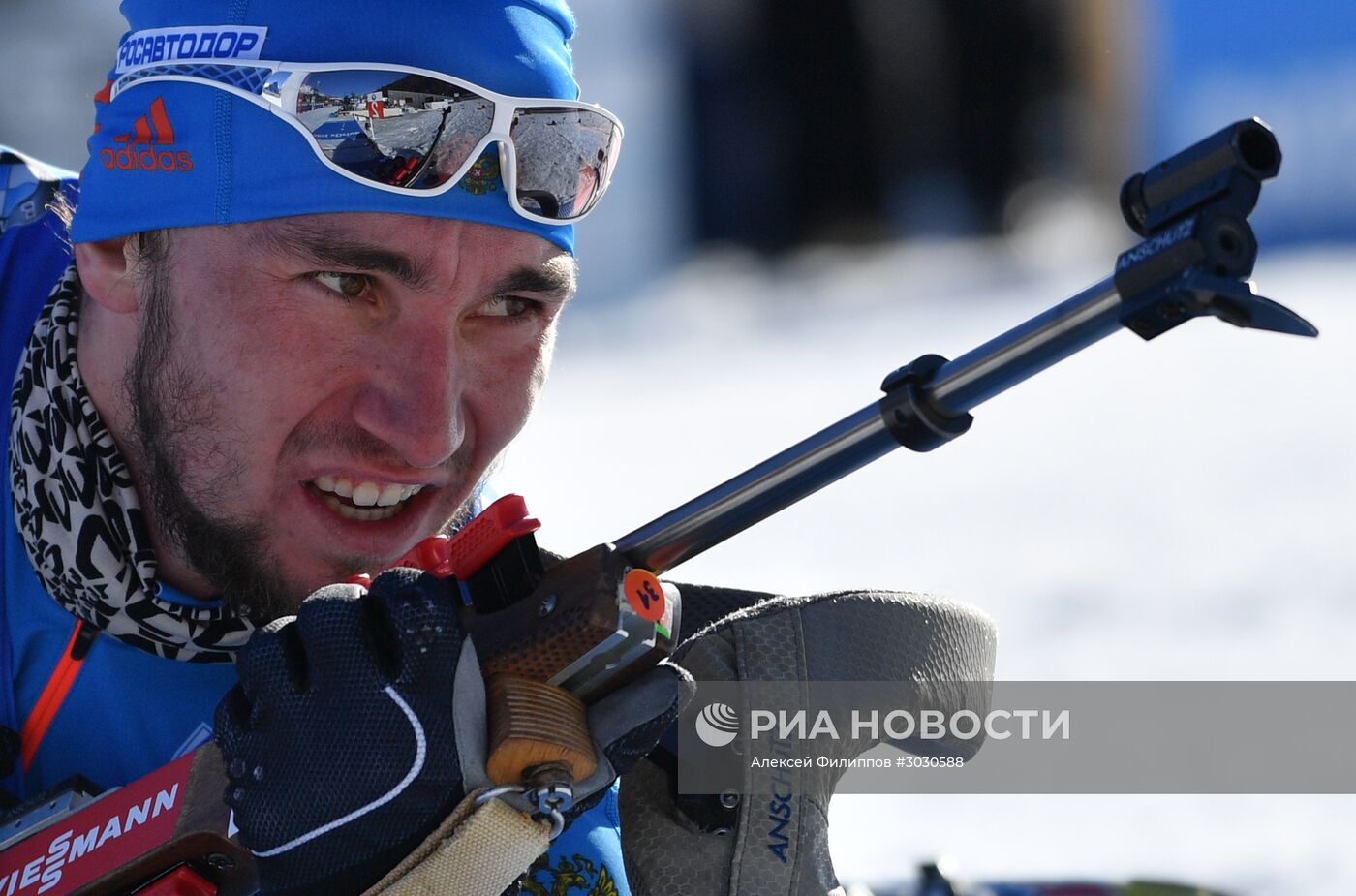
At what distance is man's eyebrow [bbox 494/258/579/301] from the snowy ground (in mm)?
1436

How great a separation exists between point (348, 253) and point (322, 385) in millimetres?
155

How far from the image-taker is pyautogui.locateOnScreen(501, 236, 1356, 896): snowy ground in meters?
3.60

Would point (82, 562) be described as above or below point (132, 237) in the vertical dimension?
below

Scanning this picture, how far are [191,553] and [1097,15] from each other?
25.6 feet

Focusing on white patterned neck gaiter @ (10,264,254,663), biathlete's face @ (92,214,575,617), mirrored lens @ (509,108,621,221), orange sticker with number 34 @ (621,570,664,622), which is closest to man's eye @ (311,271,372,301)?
biathlete's face @ (92,214,575,617)

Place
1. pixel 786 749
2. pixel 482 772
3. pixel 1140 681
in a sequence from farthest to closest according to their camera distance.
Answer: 1. pixel 1140 681
2. pixel 786 749
3. pixel 482 772

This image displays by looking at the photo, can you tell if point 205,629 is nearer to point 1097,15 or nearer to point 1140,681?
point 1140,681

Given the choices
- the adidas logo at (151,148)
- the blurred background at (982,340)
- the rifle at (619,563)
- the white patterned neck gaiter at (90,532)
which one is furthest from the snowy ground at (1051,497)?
the adidas logo at (151,148)

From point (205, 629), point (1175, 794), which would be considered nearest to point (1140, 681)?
point (1175, 794)

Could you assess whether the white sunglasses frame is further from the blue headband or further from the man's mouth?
the man's mouth

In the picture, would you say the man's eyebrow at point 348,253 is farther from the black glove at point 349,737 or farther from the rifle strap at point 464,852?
the rifle strap at point 464,852

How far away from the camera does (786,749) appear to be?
2.02 meters

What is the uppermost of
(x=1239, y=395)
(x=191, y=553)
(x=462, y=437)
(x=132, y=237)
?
(x=1239, y=395)

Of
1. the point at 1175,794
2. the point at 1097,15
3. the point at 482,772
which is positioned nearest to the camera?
the point at 482,772
